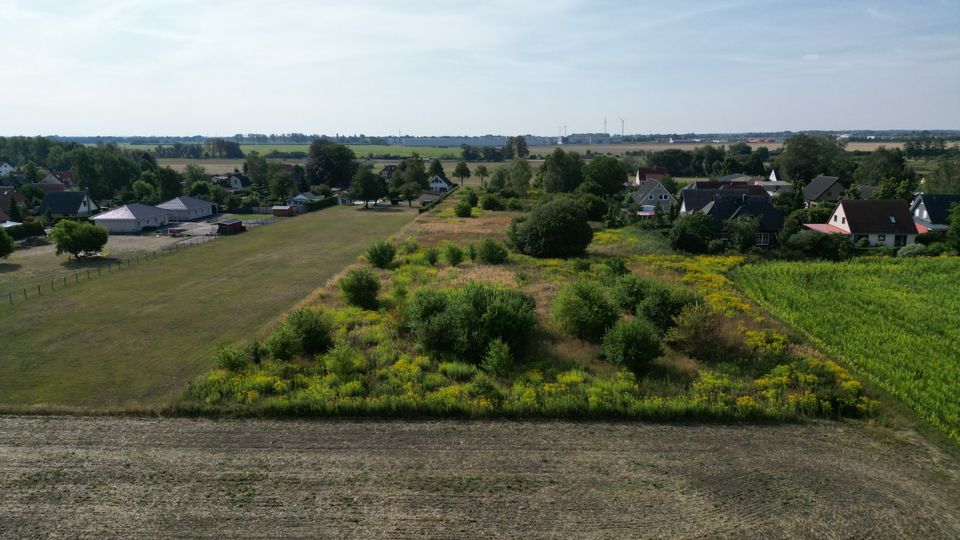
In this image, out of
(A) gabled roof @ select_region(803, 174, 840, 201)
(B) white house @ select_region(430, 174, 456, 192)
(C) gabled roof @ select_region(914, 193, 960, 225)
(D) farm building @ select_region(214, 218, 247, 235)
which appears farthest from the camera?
(B) white house @ select_region(430, 174, 456, 192)

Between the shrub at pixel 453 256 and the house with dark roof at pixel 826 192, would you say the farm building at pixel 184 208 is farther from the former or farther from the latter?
the house with dark roof at pixel 826 192

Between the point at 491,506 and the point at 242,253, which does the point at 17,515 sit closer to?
the point at 491,506

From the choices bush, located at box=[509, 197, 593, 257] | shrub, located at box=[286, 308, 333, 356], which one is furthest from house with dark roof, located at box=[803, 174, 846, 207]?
shrub, located at box=[286, 308, 333, 356]

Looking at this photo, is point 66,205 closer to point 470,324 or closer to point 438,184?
point 438,184

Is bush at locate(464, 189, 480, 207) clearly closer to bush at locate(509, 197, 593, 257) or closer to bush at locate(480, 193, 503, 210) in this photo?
bush at locate(480, 193, 503, 210)

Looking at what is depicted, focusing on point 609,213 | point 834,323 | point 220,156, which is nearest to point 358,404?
point 834,323

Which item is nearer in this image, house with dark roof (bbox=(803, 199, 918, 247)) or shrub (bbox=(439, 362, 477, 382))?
shrub (bbox=(439, 362, 477, 382))

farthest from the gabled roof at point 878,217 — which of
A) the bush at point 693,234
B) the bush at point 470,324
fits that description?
the bush at point 470,324
